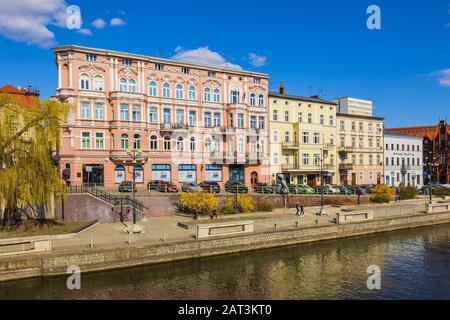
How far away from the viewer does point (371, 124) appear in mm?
70312

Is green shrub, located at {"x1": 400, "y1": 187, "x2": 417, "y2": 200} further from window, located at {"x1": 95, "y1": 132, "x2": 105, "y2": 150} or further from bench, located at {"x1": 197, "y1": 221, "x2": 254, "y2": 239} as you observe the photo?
window, located at {"x1": 95, "y1": 132, "x2": 105, "y2": 150}

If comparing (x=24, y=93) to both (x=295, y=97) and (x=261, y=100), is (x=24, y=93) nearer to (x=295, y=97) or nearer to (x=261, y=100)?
(x=261, y=100)

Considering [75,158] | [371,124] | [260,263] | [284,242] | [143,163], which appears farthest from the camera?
[371,124]

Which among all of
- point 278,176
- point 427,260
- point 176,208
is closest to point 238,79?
point 278,176

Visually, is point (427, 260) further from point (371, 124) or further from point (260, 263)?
point (371, 124)

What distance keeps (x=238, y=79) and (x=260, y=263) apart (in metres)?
35.2

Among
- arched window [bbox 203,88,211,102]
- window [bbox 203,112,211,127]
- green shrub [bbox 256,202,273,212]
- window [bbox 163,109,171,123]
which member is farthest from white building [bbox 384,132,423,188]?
window [bbox 163,109,171,123]

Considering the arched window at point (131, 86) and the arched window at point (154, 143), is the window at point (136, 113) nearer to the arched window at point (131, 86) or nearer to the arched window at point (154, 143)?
the arched window at point (131, 86)

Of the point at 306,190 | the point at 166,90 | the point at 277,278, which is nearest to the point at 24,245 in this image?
the point at 277,278

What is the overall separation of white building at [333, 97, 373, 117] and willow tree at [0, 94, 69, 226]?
193 feet

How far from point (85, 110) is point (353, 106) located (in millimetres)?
51350

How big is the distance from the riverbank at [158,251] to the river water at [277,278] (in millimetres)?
499

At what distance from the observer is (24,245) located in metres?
22.0

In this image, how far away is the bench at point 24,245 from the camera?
21347 mm
